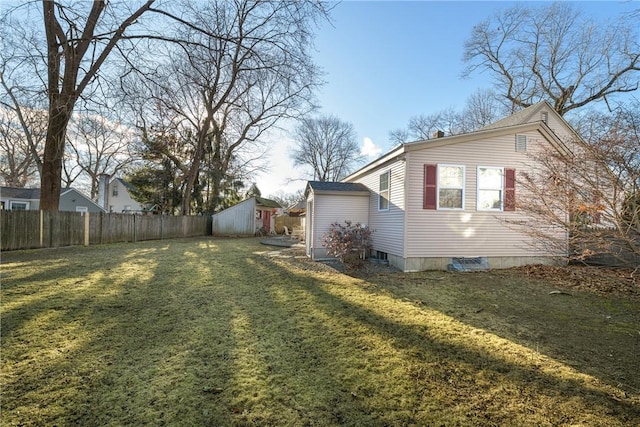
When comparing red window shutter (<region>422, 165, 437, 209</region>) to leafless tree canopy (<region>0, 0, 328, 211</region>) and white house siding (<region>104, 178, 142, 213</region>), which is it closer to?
leafless tree canopy (<region>0, 0, 328, 211</region>)

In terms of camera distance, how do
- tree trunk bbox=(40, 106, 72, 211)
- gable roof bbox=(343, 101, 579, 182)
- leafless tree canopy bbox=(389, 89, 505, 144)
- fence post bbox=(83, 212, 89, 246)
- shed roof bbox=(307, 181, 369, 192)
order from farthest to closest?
leafless tree canopy bbox=(389, 89, 505, 144) < fence post bbox=(83, 212, 89, 246) < shed roof bbox=(307, 181, 369, 192) < tree trunk bbox=(40, 106, 72, 211) < gable roof bbox=(343, 101, 579, 182)

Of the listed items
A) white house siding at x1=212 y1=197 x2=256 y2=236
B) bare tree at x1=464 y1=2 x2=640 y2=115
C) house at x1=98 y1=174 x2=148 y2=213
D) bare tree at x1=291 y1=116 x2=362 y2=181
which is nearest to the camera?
bare tree at x1=464 y1=2 x2=640 y2=115

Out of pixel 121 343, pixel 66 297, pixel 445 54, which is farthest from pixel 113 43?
pixel 445 54

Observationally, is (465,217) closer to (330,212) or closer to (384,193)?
(384,193)

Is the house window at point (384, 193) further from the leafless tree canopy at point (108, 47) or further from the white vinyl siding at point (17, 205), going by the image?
the white vinyl siding at point (17, 205)

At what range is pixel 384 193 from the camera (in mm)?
9914

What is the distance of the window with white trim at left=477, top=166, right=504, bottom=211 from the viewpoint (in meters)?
8.66

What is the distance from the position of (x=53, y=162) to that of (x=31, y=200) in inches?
796

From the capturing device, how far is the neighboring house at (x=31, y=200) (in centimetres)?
2386

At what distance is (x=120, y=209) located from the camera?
34125 mm

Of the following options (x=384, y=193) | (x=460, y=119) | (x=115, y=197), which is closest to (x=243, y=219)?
(x=384, y=193)

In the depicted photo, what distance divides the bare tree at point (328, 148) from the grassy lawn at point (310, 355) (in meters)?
32.4

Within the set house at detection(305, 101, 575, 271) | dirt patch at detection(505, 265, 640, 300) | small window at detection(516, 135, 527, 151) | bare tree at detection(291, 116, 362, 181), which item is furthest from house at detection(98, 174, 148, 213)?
dirt patch at detection(505, 265, 640, 300)

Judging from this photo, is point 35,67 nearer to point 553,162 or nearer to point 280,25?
point 280,25
